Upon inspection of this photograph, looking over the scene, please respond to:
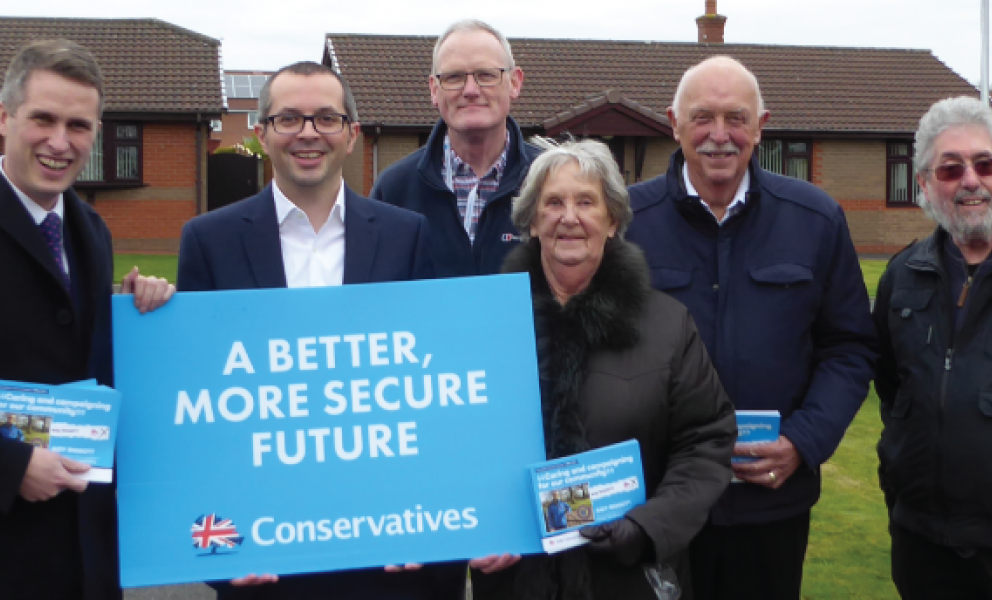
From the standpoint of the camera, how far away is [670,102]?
26.2 meters

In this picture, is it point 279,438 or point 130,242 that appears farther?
point 130,242

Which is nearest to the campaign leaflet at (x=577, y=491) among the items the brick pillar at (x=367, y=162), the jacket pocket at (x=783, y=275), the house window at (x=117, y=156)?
the jacket pocket at (x=783, y=275)

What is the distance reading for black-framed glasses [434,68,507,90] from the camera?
13.0 feet

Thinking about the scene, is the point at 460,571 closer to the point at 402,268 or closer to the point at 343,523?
the point at 343,523

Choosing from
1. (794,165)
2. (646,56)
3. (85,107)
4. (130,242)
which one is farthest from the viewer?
(646,56)

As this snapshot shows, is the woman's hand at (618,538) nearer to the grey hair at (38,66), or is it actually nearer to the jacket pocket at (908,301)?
the jacket pocket at (908,301)

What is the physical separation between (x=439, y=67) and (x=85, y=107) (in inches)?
62.8

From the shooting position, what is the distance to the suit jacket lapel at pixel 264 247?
3104mm

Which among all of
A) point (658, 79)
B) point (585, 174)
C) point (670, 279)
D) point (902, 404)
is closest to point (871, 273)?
point (658, 79)

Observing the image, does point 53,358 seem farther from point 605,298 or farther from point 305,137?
point 605,298

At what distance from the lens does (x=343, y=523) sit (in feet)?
9.46

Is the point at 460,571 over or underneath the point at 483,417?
underneath

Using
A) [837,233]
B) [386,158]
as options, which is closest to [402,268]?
[837,233]

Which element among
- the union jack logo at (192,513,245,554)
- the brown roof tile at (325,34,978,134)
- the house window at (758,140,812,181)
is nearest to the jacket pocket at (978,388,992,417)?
the union jack logo at (192,513,245,554)
